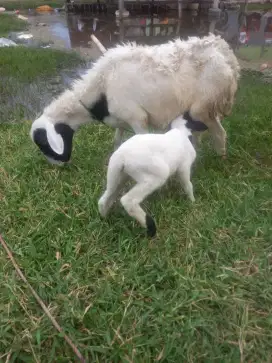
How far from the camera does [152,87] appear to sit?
3537 mm

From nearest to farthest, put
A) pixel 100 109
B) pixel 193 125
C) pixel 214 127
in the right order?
pixel 193 125 → pixel 100 109 → pixel 214 127

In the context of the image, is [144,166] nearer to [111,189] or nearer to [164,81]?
[111,189]

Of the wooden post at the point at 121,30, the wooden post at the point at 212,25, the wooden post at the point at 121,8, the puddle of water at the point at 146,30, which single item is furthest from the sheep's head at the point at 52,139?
the wooden post at the point at 121,8

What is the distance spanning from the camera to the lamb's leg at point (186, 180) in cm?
300

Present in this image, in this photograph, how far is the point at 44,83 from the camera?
757 centimetres

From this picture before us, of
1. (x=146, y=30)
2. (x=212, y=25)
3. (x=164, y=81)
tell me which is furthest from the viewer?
(x=212, y=25)

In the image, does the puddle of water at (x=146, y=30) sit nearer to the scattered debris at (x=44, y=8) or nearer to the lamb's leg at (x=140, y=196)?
the scattered debris at (x=44, y=8)

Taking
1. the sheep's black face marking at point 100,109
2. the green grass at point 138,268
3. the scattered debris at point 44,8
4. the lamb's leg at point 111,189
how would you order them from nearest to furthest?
Answer: the green grass at point 138,268, the lamb's leg at point 111,189, the sheep's black face marking at point 100,109, the scattered debris at point 44,8

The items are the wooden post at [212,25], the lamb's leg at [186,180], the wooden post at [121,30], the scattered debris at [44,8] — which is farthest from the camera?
the scattered debris at [44,8]

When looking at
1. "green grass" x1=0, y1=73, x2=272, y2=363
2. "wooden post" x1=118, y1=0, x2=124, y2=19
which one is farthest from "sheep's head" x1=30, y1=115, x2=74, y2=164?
"wooden post" x1=118, y1=0, x2=124, y2=19

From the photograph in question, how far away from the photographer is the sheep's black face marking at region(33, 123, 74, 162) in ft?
11.8

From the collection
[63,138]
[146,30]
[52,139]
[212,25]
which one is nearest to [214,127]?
[63,138]

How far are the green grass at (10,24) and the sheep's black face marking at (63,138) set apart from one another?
388 inches

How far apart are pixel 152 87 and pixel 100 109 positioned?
22.5 inches
